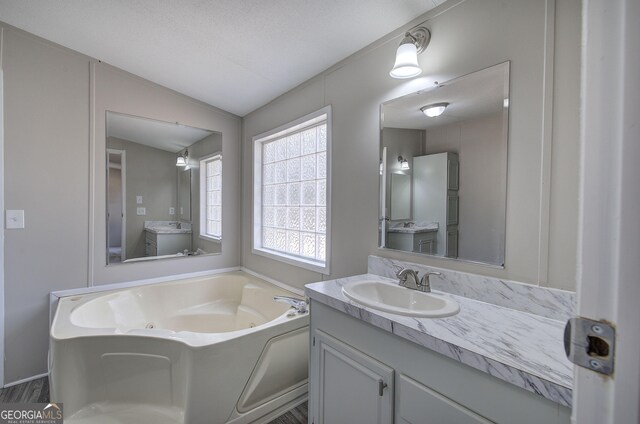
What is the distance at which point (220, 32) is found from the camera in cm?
189

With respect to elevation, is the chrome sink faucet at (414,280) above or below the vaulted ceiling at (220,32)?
below

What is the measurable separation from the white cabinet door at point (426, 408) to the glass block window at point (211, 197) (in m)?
2.64

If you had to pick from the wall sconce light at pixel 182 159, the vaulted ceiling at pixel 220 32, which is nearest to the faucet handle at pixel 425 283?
the vaulted ceiling at pixel 220 32

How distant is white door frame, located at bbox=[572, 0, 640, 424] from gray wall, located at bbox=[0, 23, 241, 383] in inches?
121

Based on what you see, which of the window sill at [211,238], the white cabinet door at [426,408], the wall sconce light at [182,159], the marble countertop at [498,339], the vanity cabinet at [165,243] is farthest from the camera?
the window sill at [211,238]

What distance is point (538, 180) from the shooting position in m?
1.14

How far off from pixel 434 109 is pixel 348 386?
1.42 metres

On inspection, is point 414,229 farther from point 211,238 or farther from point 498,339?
point 211,238

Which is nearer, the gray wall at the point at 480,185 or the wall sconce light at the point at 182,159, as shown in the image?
the gray wall at the point at 480,185

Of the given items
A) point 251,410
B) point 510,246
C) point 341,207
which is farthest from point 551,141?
point 251,410

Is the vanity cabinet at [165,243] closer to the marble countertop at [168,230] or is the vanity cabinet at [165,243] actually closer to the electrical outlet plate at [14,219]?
the marble countertop at [168,230]

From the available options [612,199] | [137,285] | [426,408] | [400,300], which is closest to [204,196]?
[137,285]

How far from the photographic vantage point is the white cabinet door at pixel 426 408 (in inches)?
33.4

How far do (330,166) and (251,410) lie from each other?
1677mm
